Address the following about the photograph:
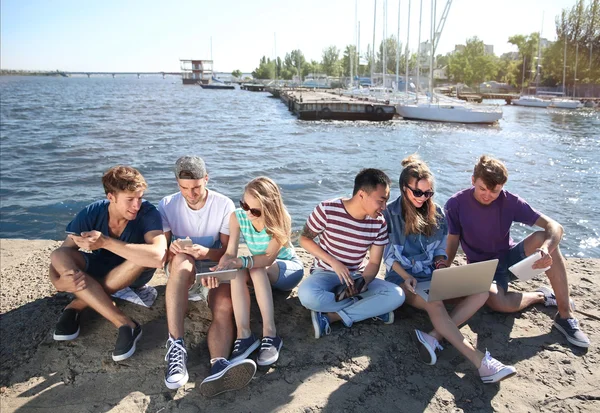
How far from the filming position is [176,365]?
277 cm

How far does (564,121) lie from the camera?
34.1 metres

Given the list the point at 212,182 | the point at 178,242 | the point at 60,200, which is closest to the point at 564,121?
the point at 212,182

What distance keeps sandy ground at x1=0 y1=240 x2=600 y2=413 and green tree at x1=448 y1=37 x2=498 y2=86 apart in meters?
77.8

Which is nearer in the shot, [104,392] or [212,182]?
[104,392]

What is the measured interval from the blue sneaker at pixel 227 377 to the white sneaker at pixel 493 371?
1.42 m

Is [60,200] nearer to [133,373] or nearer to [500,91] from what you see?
[133,373]

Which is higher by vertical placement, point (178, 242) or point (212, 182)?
→ point (178, 242)

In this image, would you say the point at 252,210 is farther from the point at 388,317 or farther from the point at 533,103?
the point at 533,103

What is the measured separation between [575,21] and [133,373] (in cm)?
7040

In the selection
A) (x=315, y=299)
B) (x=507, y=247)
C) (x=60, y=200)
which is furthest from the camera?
(x=60, y=200)

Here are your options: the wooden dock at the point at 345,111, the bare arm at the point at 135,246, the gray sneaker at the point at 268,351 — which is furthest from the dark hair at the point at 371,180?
the wooden dock at the point at 345,111

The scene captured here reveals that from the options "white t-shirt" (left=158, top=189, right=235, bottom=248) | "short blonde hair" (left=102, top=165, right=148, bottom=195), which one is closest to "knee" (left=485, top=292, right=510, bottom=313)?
"white t-shirt" (left=158, top=189, right=235, bottom=248)

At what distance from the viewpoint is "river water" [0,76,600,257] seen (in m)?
9.98

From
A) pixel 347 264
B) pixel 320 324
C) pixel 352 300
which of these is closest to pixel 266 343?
pixel 320 324
